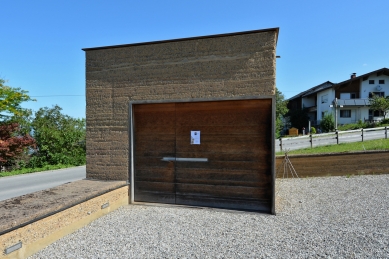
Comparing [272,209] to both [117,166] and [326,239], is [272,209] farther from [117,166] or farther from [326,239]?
[117,166]

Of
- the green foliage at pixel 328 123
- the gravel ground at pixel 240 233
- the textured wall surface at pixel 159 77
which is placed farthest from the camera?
the green foliage at pixel 328 123

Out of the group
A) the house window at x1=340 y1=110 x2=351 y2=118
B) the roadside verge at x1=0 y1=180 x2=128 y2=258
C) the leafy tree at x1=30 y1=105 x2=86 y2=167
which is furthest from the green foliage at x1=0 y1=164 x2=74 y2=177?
the house window at x1=340 y1=110 x2=351 y2=118

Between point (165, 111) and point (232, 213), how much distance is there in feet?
8.28

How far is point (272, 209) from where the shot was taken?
5094mm

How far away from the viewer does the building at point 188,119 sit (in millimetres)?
5168

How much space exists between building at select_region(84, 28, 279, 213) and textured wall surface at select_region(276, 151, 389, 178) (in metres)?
4.26

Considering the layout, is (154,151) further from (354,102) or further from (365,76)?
(365,76)

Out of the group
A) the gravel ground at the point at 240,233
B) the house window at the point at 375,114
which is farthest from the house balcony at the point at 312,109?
the gravel ground at the point at 240,233

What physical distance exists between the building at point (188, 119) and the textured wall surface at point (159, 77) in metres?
0.02

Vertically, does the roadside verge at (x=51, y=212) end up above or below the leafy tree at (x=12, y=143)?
below

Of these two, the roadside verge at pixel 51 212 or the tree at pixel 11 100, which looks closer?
the roadside verge at pixel 51 212

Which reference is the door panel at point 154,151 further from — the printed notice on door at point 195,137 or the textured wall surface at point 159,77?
the printed notice on door at point 195,137

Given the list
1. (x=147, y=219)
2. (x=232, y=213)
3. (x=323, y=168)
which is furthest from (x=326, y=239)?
(x=323, y=168)

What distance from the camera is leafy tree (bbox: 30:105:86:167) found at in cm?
1433
